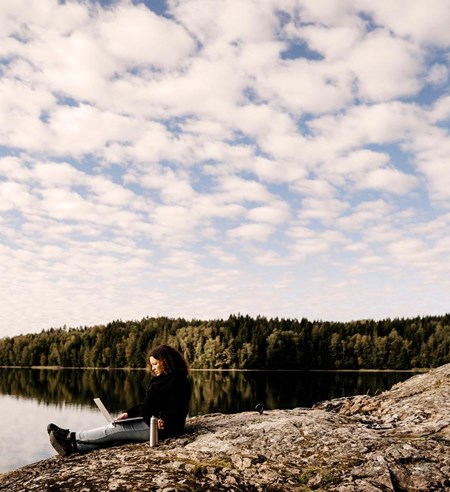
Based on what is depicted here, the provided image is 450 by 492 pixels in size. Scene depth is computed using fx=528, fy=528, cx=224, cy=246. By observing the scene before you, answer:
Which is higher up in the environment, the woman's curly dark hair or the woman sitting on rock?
the woman's curly dark hair

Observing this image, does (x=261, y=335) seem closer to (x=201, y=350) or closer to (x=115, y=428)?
(x=201, y=350)

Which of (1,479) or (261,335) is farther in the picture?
(261,335)

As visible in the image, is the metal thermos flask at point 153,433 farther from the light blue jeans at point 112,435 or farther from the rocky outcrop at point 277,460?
the light blue jeans at point 112,435

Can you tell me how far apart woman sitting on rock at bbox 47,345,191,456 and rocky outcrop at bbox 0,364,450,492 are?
0.27 metres

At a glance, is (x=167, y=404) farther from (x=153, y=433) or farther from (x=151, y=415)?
(x=153, y=433)

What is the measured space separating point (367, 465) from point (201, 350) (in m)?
176

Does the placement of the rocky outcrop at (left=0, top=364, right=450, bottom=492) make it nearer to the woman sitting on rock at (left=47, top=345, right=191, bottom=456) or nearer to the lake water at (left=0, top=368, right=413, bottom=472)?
the woman sitting on rock at (left=47, top=345, right=191, bottom=456)

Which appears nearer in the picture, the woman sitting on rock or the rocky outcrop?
the rocky outcrop

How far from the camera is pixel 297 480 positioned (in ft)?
31.9

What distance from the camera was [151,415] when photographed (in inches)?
463

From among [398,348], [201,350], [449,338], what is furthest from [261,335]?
[449,338]

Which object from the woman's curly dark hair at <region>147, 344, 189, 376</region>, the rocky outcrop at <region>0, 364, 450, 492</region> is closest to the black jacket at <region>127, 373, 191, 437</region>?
the woman's curly dark hair at <region>147, 344, 189, 376</region>

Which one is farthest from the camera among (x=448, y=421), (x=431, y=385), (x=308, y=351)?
(x=308, y=351)

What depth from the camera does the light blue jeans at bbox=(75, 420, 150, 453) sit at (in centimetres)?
1169
